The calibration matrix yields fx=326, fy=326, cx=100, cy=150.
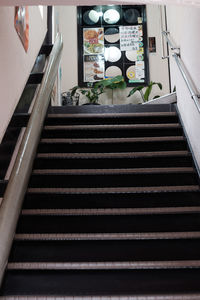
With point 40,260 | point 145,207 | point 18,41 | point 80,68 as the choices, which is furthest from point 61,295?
point 80,68

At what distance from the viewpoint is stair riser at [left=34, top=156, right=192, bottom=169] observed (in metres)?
3.03

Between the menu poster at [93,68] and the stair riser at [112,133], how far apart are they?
13.6ft

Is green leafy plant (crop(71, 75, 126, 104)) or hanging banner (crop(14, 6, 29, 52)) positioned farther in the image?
green leafy plant (crop(71, 75, 126, 104))

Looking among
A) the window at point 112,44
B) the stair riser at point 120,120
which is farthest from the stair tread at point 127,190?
the window at point 112,44

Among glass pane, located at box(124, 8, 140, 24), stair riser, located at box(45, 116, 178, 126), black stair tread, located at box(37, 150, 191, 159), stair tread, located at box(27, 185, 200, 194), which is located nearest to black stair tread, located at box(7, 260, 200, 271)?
stair tread, located at box(27, 185, 200, 194)

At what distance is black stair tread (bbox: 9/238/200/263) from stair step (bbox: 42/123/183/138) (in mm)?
1506

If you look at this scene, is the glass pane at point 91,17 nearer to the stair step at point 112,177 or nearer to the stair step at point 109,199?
the stair step at point 112,177

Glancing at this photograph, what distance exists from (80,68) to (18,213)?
5.64 m

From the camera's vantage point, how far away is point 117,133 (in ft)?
11.6

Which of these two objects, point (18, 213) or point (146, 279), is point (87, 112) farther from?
point (146, 279)

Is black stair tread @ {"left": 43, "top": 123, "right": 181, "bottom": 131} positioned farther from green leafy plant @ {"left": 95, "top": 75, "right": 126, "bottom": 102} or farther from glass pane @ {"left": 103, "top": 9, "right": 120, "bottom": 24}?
glass pane @ {"left": 103, "top": 9, "right": 120, "bottom": 24}

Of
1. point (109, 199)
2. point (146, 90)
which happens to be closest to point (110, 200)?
point (109, 199)

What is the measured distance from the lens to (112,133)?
3.53 m

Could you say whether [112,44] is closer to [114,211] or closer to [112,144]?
[112,144]
